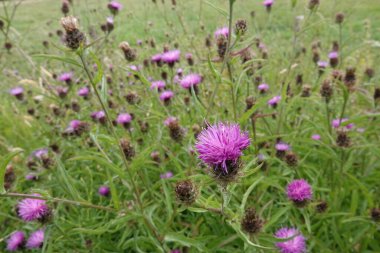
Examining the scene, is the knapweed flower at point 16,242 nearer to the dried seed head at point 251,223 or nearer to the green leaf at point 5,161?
the green leaf at point 5,161

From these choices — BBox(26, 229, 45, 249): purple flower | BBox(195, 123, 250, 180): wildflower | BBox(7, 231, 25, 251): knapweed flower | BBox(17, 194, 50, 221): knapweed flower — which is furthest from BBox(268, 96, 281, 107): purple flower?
BBox(7, 231, 25, 251): knapweed flower

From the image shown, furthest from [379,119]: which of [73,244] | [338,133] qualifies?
[73,244]

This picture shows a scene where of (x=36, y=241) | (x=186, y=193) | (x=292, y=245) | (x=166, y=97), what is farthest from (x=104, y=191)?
(x=292, y=245)

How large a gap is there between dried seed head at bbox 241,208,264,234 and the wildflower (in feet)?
1.40

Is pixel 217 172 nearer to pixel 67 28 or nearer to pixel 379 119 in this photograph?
pixel 67 28

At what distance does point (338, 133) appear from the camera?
6.70ft

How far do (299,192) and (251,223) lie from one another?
0.37m

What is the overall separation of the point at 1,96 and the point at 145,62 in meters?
4.06

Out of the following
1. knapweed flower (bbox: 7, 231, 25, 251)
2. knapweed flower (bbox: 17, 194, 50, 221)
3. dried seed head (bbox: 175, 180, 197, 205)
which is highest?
dried seed head (bbox: 175, 180, 197, 205)

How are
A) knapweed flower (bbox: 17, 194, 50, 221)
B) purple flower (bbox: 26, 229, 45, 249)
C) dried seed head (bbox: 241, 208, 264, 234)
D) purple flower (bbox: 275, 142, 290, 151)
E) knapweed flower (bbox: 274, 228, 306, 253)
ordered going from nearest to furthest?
1. dried seed head (bbox: 241, 208, 264, 234)
2. knapweed flower (bbox: 274, 228, 306, 253)
3. knapweed flower (bbox: 17, 194, 50, 221)
4. purple flower (bbox: 26, 229, 45, 249)
5. purple flower (bbox: 275, 142, 290, 151)

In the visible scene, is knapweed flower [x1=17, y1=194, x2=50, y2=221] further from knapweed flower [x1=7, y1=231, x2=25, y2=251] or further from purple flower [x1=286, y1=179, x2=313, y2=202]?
purple flower [x1=286, y1=179, x2=313, y2=202]

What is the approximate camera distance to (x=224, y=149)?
51.1 inches

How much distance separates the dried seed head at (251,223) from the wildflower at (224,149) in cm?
43

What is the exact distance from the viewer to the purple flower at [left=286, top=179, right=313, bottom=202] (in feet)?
5.93
